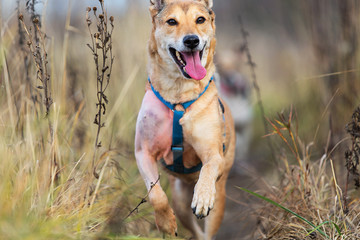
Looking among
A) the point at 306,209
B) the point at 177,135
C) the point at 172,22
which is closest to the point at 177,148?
the point at 177,135

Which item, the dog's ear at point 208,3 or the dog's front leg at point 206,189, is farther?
the dog's ear at point 208,3

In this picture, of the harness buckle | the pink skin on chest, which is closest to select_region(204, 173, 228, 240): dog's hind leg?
the harness buckle

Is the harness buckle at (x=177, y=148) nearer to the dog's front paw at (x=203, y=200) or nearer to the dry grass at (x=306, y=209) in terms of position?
the dog's front paw at (x=203, y=200)

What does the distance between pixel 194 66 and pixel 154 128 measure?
52 centimetres

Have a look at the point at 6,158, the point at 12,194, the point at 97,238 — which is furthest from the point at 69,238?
the point at 6,158

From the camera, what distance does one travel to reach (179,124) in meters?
3.30

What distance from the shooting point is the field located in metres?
2.89

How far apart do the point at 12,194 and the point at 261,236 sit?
6.34ft

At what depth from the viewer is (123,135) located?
4.49m

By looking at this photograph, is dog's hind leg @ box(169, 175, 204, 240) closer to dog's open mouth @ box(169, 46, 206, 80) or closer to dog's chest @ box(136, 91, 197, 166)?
dog's chest @ box(136, 91, 197, 166)

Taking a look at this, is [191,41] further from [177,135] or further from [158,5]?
[177,135]

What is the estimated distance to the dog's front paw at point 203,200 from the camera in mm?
2781

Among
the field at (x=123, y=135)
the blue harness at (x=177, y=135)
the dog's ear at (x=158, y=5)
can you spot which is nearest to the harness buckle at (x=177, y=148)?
the blue harness at (x=177, y=135)

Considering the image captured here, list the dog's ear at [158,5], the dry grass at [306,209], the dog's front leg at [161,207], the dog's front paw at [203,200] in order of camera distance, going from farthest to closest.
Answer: the dog's ear at [158,5] → the dry grass at [306,209] → the dog's front leg at [161,207] → the dog's front paw at [203,200]
